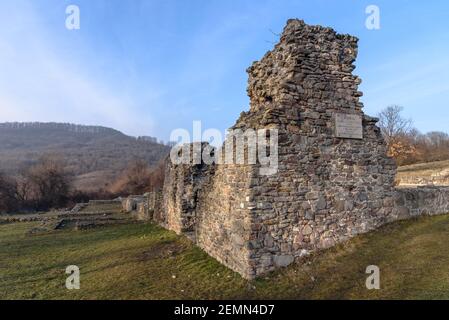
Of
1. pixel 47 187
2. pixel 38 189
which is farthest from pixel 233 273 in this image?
pixel 38 189

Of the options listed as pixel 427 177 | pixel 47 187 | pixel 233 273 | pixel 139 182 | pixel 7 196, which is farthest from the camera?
pixel 139 182

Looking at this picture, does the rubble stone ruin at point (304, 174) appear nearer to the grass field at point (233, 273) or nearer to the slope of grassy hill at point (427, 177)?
the grass field at point (233, 273)

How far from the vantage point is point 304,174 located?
8.28 metres

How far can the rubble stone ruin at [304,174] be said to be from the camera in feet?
25.5

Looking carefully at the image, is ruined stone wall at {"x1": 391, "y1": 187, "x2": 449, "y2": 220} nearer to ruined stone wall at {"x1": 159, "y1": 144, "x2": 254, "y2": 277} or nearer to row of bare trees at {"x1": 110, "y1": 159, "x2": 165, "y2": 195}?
ruined stone wall at {"x1": 159, "y1": 144, "x2": 254, "y2": 277}

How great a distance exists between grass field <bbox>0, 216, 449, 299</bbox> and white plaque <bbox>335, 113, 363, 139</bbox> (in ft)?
9.00

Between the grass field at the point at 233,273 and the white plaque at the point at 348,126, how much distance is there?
2742 millimetres

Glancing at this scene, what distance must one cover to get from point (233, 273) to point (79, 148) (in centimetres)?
12977

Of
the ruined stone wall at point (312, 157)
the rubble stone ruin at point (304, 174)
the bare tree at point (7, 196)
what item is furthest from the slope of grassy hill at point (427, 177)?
the bare tree at point (7, 196)

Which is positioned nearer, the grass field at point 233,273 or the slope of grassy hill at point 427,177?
the grass field at point 233,273

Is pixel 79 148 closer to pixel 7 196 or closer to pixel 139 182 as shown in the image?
pixel 139 182

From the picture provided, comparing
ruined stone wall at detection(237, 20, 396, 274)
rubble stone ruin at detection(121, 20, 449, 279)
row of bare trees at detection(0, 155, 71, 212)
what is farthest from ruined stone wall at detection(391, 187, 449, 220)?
row of bare trees at detection(0, 155, 71, 212)

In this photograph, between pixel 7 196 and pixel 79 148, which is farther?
pixel 79 148
